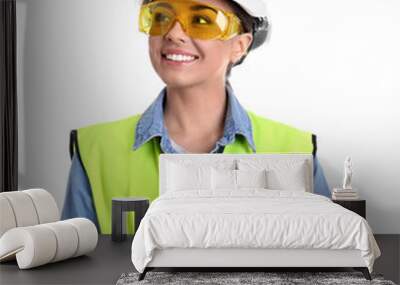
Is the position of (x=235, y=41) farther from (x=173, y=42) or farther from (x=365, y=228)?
(x=365, y=228)

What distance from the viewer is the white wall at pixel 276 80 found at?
763 cm

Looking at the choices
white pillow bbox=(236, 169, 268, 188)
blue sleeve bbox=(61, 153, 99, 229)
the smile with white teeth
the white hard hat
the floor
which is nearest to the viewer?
the floor

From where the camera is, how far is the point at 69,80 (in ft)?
25.5

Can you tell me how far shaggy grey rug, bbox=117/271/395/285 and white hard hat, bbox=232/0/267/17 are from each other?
2.98 metres

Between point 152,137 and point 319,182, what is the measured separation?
1754mm

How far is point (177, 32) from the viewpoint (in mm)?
7328

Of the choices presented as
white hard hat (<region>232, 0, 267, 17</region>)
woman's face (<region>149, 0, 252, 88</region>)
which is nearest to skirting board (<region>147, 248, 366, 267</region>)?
woman's face (<region>149, 0, 252, 88</region>)

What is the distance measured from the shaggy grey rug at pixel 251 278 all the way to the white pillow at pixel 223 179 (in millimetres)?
1376

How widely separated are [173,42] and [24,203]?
2.24 metres

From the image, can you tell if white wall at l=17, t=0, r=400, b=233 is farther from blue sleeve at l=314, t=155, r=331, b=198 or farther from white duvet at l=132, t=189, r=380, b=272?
white duvet at l=132, t=189, r=380, b=272

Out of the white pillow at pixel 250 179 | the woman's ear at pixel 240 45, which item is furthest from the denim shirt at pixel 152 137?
the white pillow at pixel 250 179

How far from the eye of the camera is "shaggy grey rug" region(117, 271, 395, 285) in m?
5.30

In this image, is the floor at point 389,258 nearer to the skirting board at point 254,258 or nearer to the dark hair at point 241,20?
the skirting board at point 254,258

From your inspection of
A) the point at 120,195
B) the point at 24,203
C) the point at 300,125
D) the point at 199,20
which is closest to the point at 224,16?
the point at 199,20
